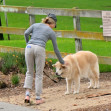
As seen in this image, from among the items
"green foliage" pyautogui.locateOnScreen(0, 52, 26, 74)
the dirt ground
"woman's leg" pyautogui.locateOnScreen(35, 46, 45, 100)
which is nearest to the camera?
the dirt ground

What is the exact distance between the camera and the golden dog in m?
8.99

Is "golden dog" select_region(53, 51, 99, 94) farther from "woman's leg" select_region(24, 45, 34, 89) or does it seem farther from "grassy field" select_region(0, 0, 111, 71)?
"grassy field" select_region(0, 0, 111, 71)

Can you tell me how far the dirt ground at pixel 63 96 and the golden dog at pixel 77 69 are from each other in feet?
0.79

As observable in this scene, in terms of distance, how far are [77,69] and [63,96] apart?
0.68 metres

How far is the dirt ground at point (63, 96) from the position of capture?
7.62 metres

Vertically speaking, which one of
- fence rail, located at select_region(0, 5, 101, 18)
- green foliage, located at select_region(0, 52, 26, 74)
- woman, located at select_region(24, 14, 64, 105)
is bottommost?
green foliage, located at select_region(0, 52, 26, 74)

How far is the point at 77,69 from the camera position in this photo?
925 cm

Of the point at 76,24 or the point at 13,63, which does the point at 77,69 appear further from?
the point at 13,63

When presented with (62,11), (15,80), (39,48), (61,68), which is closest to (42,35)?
(39,48)

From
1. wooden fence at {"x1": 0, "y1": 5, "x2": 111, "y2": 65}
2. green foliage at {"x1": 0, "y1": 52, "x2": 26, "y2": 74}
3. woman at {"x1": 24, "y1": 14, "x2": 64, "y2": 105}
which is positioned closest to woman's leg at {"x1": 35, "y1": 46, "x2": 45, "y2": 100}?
woman at {"x1": 24, "y1": 14, "x2": 64, "y2": 105}

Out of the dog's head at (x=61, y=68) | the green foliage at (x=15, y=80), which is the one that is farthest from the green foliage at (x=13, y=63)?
the dog's head at (x=61, y=68)

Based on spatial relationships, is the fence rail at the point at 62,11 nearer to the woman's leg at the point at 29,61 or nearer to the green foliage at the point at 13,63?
the green foliage at the point at 13,63

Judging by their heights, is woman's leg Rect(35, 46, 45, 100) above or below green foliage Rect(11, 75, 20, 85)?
above

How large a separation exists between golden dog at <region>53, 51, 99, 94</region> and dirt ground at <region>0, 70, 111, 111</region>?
0.79ft
